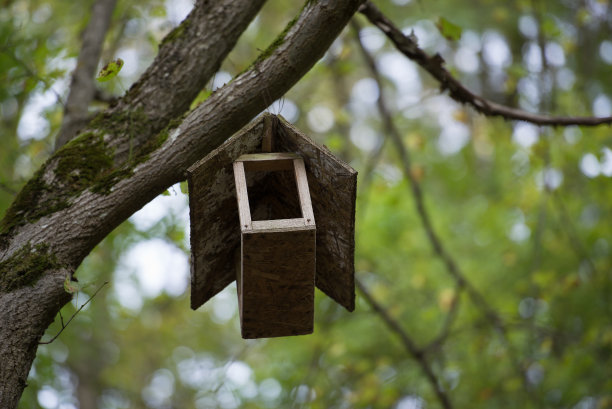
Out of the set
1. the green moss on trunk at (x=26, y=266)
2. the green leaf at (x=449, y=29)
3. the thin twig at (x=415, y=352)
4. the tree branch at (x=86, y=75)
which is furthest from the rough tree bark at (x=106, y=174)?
the thin twig at (x=415, y=352)

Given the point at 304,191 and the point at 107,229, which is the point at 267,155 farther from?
the point at 107,229

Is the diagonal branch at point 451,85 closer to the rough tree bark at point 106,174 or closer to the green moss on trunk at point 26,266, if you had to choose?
the rough tree bark at point 106,174

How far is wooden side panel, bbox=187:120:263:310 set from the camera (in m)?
2.24

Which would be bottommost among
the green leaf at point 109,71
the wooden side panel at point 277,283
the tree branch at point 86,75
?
the wooden side panel at point 277,283

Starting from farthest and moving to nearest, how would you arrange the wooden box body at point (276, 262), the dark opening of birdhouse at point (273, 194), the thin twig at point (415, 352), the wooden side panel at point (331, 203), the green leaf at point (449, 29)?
the thin twig at point (415, 352) → the green leaf at point (449, 29) → the dark opening of birdhouse at point (273, 194) → the wooden side panel at point (331, 203) → the wooden box body at point (276, 262)

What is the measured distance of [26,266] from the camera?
2.19 metres

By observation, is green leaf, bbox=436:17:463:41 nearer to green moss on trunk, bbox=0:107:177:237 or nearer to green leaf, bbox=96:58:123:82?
green moss on trunk, bbox=0:107:177:237

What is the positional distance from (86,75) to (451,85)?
2299 millimetres

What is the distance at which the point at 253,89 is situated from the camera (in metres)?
2.43

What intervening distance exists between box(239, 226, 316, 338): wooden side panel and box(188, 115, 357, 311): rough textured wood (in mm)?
226

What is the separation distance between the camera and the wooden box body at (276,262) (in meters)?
2.09

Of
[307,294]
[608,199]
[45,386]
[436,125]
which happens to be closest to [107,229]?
[307,294]

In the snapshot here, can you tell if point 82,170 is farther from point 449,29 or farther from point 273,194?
point 449,29

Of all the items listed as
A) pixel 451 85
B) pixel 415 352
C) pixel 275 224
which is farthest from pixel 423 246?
pixel 275 224
